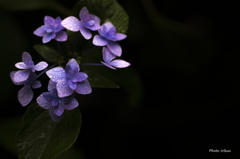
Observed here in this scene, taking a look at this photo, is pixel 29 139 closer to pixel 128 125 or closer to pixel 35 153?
pixel 35 153

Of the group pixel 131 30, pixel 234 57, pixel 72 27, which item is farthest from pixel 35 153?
pixel 234 57

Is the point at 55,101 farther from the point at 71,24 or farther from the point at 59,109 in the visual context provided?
the point at 71,24

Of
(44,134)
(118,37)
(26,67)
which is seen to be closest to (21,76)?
(26,67)

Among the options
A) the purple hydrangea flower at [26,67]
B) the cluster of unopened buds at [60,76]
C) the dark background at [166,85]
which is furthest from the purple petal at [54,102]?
the dark background at [166,85]

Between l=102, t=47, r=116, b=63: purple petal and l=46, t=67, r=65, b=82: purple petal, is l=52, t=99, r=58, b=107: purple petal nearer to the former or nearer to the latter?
l=46, t=67, r=65, b=82: purple petal

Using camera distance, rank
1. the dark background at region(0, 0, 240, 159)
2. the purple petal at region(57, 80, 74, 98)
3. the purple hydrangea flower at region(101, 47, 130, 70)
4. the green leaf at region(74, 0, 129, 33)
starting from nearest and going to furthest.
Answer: the purple petal at region(57, 80, 74, 98) → the purple hydrangea flower at region(101, 47, 130, 70) → the green leaf at region(74, 0, 129, 33) → the dark background at region(0, 0, 240, 159)

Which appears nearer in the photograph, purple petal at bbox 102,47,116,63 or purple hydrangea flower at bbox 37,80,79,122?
purple hydrangea flower at bbox 37,80,79,122

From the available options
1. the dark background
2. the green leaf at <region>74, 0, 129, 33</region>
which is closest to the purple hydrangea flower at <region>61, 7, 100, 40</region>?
the green leaf at <region>74, 0, 129, 33</region>
